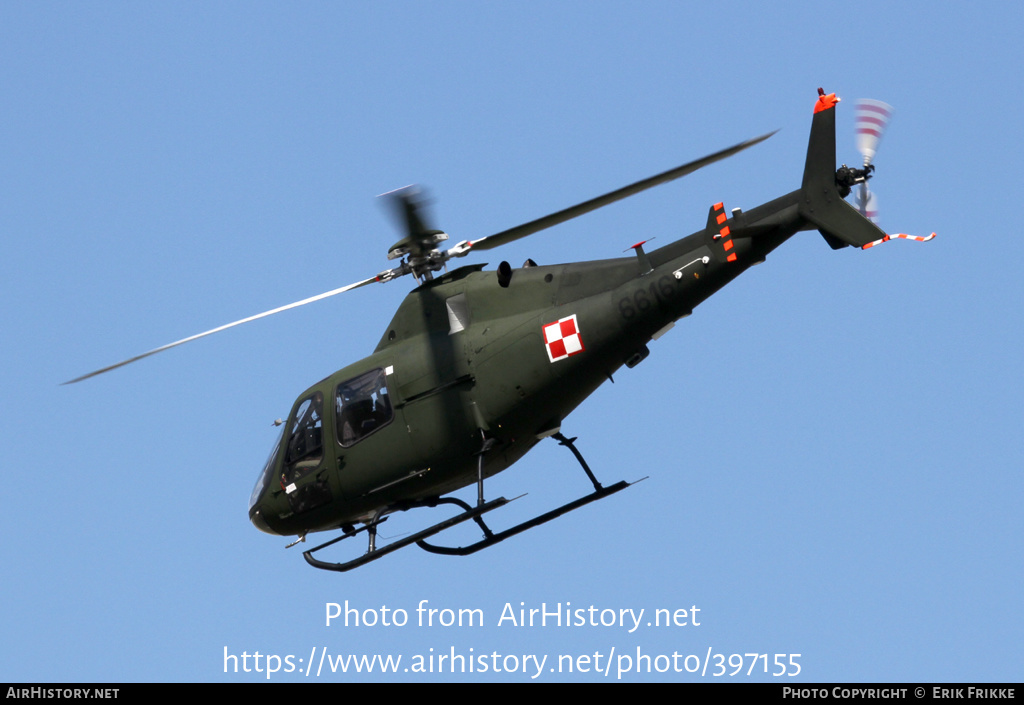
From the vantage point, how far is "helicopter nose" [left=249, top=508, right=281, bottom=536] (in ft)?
70.3

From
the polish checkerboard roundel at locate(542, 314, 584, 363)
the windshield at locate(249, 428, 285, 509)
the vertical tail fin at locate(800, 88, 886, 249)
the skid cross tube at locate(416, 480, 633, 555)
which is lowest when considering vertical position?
the skid cross tube at locate(416, 480, 633, 555)

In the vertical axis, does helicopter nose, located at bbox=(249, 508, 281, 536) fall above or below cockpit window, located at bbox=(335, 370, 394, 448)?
below

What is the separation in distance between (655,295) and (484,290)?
8.03 feet

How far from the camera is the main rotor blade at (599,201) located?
1627 cm

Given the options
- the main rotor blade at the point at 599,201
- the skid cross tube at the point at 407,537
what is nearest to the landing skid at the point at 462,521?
the skid cross tube at the point at 407,537

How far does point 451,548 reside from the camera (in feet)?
66.7

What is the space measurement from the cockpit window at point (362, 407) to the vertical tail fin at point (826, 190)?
6.19 meters

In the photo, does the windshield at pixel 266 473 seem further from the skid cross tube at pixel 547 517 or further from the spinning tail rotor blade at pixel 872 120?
the spinning tail rotor blade at pixel 872 120

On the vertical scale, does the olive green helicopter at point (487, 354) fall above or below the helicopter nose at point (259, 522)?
above

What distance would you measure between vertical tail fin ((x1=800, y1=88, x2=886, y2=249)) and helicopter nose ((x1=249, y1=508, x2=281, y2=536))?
29.7ft

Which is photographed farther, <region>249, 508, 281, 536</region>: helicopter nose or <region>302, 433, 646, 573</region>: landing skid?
<region>249, 508, 281, 536</region>: helicopter nose

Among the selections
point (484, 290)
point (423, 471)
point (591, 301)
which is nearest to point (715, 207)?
point (591, 301)

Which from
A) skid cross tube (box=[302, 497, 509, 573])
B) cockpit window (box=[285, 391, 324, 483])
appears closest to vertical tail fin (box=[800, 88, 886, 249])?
skid cross tube (box=[302, 497, 509, 573])

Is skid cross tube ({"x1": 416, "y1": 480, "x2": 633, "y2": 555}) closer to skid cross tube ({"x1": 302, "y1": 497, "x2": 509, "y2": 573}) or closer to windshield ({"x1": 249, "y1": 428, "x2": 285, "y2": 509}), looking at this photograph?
skid cross tube ({"x1": 302, "y1": 497, "x2": 509, "y2": 573})
